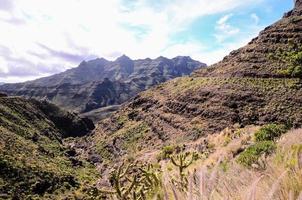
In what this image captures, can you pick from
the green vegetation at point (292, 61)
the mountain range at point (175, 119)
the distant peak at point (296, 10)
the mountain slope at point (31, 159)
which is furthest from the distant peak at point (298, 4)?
the mountain slope at point (31, 159)

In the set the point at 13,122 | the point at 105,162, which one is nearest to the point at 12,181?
the point at 105,162

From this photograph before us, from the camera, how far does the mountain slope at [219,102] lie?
61625 mm

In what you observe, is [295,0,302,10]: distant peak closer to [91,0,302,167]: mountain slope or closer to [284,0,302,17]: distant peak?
[284,0,302,17]: distant peak

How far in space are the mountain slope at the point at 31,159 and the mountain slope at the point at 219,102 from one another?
7974 mm

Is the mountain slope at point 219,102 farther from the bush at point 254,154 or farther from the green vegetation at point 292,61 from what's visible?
the bush at point 254,154

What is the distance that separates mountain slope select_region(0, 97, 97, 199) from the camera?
7546 centimetres

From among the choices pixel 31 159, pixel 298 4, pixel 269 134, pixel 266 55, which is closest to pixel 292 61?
pixel 266 55

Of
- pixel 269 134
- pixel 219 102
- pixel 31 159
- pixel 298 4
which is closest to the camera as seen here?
pixel 269 134

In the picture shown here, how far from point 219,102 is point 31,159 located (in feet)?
131

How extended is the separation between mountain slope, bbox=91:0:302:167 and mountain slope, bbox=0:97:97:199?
7974 millimetres

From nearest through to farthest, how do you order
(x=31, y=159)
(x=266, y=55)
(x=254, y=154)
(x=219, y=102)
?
(x=254, y=154), (x=219, y=102), (x=266, y=55), (x=31, y=159)

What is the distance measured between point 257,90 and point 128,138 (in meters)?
28.8

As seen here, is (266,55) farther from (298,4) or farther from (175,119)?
(298,4)

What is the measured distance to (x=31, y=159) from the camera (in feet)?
285
